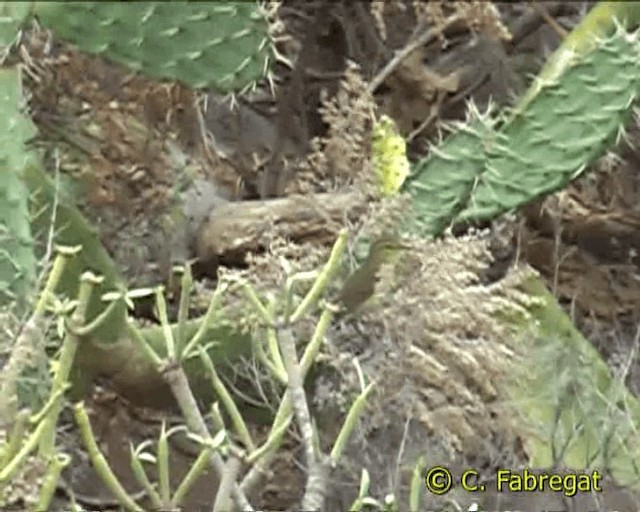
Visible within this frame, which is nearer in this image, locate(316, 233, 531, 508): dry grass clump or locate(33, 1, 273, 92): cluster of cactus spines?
locate(33, 1, 273, 92): cluster of cactus spines

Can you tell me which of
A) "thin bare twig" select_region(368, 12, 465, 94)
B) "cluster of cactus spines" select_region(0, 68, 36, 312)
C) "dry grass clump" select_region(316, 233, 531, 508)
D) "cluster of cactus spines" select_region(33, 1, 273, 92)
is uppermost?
"cluster of cactus spines" select_region(33, 1, 273, 92)

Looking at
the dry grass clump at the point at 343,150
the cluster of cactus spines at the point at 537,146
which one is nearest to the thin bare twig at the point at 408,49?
the dry grass clump at the point at 343,150

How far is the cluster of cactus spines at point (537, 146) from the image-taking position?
2.50m

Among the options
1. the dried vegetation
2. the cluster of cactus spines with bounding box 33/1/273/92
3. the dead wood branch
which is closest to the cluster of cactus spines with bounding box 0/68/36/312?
the cluster of cactus spines with bounding box 33/1/273/92

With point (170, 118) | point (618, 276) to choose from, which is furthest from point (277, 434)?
point (618, 276)

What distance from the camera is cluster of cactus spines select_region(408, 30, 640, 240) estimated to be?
2.50 meters

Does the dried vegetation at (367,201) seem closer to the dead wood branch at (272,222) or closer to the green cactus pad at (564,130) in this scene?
the dead wood branch at (272,222)

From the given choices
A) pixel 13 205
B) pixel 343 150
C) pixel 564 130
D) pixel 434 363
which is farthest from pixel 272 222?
pixel 13 205

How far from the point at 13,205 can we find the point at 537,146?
100cm

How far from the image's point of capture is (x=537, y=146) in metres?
2.58

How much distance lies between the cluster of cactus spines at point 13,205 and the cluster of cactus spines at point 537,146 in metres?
0.82

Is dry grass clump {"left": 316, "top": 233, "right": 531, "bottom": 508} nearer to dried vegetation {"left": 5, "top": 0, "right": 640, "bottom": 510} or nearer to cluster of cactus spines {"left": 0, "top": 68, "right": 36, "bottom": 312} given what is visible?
dried vegetation {"left": 5, "top": 0, "right": 640, "bottom": 510}

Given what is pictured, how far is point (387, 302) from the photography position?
2639 millimetres

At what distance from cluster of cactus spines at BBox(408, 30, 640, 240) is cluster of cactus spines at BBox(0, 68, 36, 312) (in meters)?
0.82
